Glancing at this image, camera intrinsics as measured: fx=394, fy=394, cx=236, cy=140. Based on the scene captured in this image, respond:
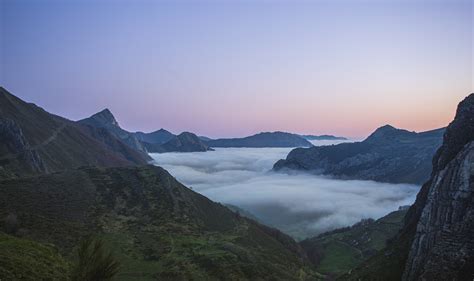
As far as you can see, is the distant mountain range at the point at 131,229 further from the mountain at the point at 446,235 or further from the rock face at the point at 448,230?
the rock face at the point at 448,230

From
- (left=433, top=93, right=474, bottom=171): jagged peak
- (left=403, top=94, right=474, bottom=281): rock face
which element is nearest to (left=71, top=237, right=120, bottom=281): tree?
(left=403, top=94, right=474, bottom=281): rock face

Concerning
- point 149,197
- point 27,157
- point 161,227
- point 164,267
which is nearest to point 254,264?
point 164,267

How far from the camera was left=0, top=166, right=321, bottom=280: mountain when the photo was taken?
89062 millimetres

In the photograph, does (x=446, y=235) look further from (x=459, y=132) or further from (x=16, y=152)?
(x=16, y=152)

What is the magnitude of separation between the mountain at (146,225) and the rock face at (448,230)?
45.9 meters

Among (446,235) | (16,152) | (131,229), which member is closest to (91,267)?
(446,235)

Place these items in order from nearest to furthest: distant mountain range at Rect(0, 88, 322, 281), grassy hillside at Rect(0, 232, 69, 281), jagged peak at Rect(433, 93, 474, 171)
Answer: grassy hillside at Rect(0, 232, 69, 281), jagged peak at Rect(433, 93, 474, 171), distant mountain range at Rect(0, 88, 322, 281)

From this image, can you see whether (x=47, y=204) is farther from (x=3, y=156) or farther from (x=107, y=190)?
(x=3, y=156)

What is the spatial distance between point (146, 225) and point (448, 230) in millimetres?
87068

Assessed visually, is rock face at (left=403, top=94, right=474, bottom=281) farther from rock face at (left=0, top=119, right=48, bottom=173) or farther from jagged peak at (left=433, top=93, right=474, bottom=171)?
rock face at (left=0, top=119, right=48, bottom=173)

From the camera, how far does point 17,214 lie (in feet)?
309

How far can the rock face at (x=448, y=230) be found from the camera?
156ft

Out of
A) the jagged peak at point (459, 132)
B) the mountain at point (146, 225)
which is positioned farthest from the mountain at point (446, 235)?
the mountain at point (146, 225)

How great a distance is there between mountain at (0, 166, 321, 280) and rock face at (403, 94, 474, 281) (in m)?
45.9
